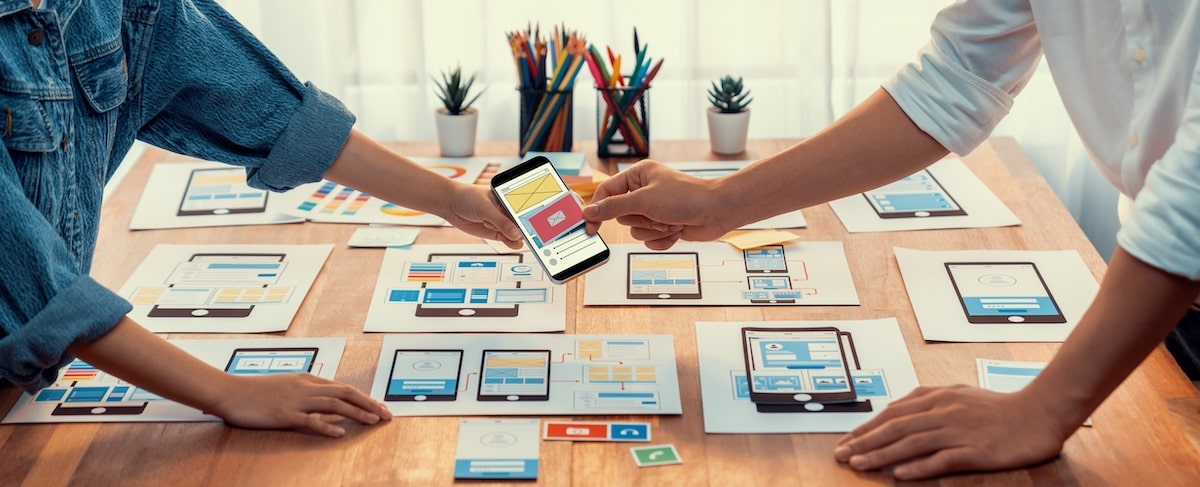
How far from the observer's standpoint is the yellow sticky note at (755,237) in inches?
52.8

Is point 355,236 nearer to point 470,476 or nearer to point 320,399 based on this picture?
point 320,399

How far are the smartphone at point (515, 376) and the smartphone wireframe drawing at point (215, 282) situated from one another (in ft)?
0.95

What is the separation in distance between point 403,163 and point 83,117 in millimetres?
328

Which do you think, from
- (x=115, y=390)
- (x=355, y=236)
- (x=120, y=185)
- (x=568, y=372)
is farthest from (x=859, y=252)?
(x=120, y=185)

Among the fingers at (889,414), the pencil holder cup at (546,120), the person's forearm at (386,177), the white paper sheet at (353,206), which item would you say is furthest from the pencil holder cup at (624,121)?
the fingers at (889,414)

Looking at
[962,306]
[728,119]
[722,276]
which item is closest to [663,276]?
[722,276]

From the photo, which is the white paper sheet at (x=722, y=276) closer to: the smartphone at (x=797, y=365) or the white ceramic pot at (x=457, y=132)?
the smartphone at (x=797, y=365)

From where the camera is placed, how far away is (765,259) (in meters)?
1.32

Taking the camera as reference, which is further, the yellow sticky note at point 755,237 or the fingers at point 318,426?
the yellow sticky note at point 755,237

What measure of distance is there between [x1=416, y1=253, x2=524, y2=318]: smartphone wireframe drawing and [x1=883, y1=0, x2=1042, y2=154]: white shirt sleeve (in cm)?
45

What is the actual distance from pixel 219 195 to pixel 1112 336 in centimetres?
109

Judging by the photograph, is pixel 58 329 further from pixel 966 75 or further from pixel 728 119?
pixel 728 119

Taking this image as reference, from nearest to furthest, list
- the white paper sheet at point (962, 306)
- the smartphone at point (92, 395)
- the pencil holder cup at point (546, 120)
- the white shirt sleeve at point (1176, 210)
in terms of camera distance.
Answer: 1. the white shirt sleeve at point (1176, 210)
2. the smartphone at point (92, 395)
3. the white paper sheet at point (962, 306)
4. the pencil holder cup at point (546, 120)

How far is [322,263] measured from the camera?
1.32 metres
